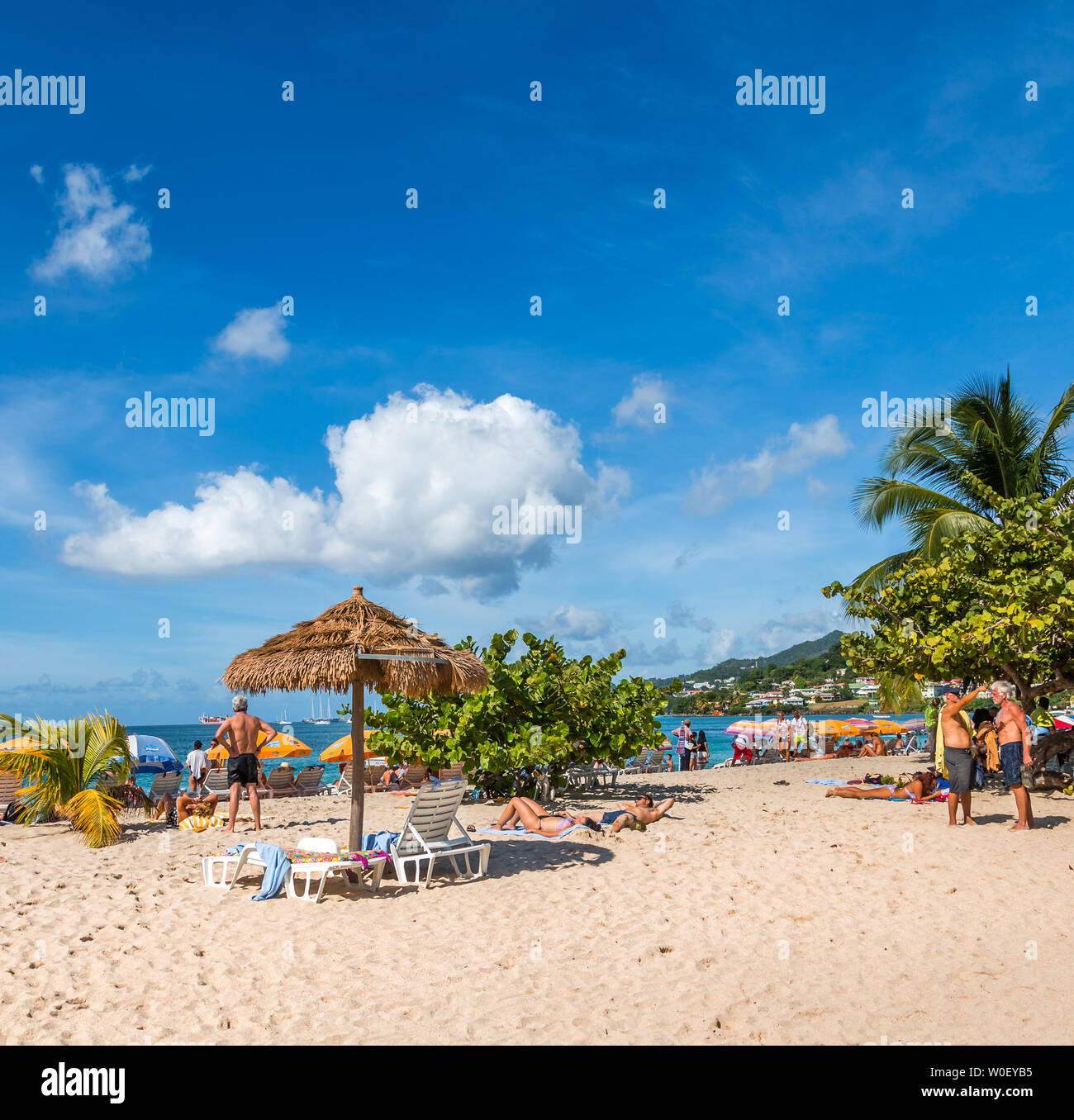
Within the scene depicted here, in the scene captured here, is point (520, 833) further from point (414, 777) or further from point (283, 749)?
point (283, 749)

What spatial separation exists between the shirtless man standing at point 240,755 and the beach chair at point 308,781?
7463 mm

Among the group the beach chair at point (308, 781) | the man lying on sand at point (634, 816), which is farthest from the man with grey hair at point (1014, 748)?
the beach chair at point (308, 781)

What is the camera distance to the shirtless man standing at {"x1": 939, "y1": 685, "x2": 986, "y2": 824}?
387 inches

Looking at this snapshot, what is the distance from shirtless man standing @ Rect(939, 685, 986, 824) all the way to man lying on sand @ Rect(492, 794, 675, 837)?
3457 millimetres

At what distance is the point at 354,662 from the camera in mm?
7566

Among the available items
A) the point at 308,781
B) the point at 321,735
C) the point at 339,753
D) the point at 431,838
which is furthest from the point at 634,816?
the point at 321,735

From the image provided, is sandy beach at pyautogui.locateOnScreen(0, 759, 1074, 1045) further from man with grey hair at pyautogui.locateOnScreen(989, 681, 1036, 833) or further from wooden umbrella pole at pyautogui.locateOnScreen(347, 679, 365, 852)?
wooden umbrella pole at pyautogui.locateOnScreen(347, 679, 365, 852)

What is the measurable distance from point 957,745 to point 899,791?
3.79 meters

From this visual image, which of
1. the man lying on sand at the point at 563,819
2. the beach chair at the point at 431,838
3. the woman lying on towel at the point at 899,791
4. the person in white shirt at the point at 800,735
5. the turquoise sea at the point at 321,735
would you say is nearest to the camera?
the beach chair at the point at 431,838

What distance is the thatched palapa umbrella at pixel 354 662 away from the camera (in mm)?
7664

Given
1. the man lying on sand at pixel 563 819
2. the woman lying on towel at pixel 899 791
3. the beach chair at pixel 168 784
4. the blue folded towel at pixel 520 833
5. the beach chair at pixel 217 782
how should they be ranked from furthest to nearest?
the beach chair at pixel 168 784, the beach chair at pixel 217 782, the woman lying on towel at pixel 899 791, the man lying on sand at pixel 563 819, the blue folded towel at pixel 520 833

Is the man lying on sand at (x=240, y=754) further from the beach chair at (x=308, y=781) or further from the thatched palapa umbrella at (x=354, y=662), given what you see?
the beach chair at (x=308, y=781)

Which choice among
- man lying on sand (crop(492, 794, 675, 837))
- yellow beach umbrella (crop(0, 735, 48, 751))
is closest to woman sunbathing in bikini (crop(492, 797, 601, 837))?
man lying on sand (crop(492, 794, 675, 837))
